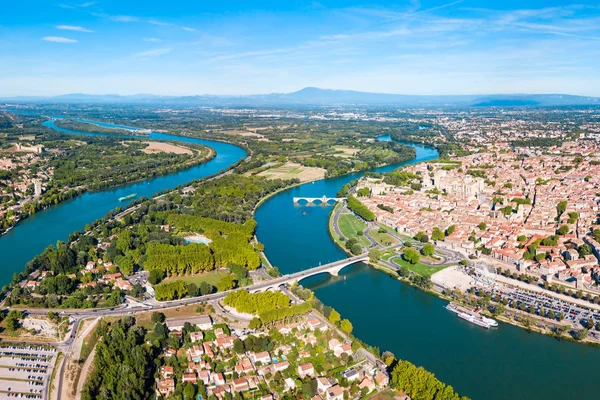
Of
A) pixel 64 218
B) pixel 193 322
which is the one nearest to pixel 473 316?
pixel 193 322

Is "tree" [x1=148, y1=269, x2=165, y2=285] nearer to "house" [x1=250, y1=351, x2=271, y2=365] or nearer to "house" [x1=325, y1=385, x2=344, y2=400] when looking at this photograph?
"house" [x1=250, y1=351, x2=271, y2=365]

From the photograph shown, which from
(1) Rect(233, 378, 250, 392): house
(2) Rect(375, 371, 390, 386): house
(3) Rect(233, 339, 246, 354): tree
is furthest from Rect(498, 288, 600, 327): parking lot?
(1) Rect(233, 378, 250, 392): house

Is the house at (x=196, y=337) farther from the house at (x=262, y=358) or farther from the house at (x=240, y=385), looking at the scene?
the house at (x=240, y=385)

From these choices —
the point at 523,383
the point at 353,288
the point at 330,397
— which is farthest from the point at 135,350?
the point at 523,383

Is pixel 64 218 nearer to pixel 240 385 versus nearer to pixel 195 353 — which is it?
pixel 195 353

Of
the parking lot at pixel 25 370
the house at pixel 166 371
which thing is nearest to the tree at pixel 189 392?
the house at pixel 166 371
